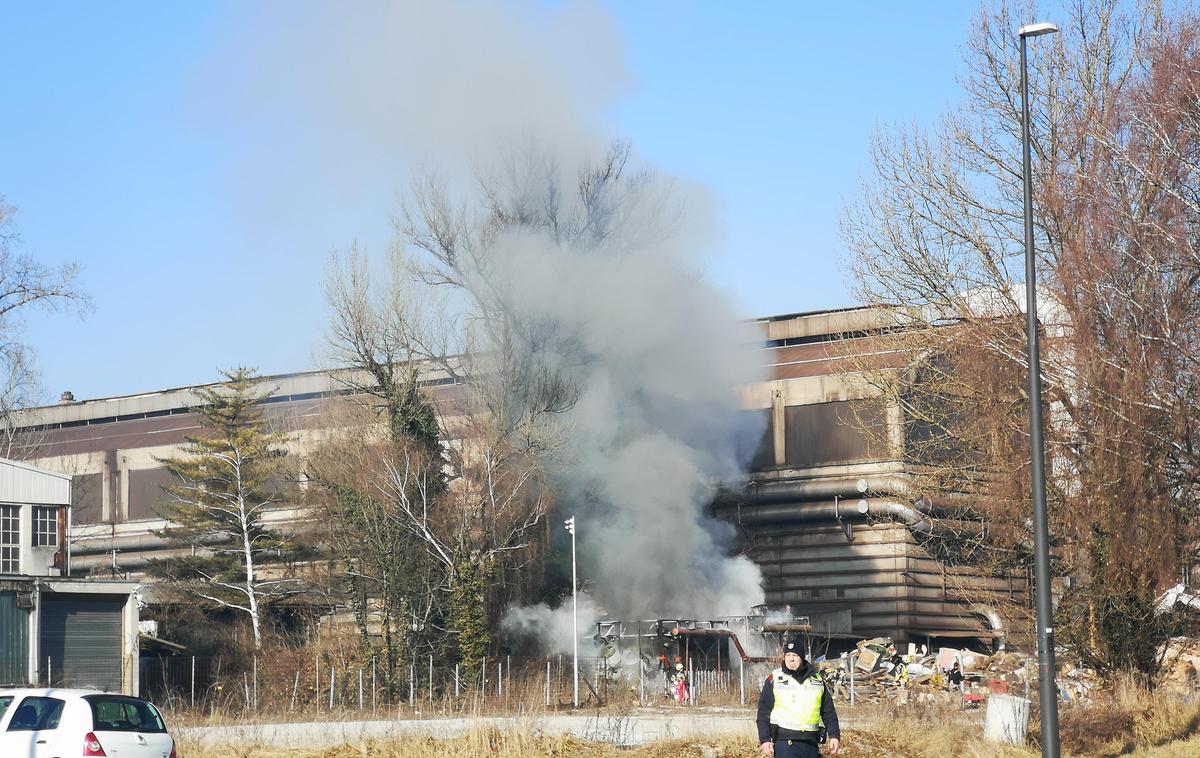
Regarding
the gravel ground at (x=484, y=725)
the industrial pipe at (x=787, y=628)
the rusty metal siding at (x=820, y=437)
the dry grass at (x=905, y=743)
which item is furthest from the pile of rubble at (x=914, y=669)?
the dry grass at (x=905, y=743)

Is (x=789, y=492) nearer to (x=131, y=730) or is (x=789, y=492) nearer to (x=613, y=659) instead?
(x=613, y=659)

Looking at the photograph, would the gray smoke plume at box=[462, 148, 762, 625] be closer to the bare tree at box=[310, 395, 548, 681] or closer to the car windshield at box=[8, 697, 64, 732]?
the bare tree at box=[310, 395, 548, 681]

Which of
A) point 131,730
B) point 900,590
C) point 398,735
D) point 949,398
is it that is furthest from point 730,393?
point 131,730

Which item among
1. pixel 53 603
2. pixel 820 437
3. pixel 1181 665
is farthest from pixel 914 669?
pixel 53 603

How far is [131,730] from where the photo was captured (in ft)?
51.7

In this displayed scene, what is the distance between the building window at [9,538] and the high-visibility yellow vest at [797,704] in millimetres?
28860

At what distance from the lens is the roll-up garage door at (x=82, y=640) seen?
35.1 meters

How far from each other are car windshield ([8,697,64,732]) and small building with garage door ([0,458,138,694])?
63.9 feet

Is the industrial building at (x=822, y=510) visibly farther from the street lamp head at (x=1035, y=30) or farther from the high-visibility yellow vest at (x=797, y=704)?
the high-visibility yellow vest at (x=797, y=704)

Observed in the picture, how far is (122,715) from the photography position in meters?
15.8

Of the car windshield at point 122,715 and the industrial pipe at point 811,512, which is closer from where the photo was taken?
the car windshield at point 122,715

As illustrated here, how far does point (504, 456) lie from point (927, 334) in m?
16.7

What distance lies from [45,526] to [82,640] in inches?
125

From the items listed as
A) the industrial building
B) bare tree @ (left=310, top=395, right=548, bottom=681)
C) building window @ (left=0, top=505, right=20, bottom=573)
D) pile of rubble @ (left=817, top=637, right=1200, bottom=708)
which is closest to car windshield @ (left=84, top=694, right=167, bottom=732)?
pile of rubble @ (left=817, top=637, right=1200, bottom=708)
